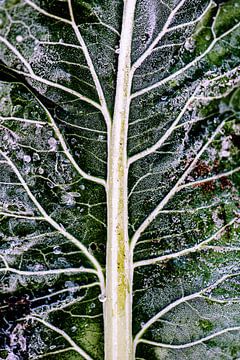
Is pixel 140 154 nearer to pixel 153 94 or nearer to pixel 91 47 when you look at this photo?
pixel 153 94

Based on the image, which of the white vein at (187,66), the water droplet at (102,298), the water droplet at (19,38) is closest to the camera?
the water droplet at (19,38)

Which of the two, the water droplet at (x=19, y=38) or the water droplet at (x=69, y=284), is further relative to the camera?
the water droplet at (x=69, y=284)

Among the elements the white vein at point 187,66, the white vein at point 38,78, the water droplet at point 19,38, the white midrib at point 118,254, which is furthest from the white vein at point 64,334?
the water droplet at point 19,38

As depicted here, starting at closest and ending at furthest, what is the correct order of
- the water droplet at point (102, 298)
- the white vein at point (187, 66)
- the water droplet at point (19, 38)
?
the water droplet at point (19, 38)
the white vein at point (187, 66)
the water droplet at point (102, 298)

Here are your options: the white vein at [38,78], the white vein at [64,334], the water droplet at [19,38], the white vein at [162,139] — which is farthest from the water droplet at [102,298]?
the water droplet at [19,38]

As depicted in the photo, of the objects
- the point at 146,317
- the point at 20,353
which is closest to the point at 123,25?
the point at 146,317

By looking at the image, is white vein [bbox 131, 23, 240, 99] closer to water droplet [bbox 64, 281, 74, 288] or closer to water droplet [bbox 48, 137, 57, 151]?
water droplet [bbox 48, 137, 57, 151]

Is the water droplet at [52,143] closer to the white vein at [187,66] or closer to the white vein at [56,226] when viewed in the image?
the white vein at [56,226]

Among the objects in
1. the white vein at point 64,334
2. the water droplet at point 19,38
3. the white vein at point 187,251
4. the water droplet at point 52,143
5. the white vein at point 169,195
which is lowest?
the white vein at point 64,334

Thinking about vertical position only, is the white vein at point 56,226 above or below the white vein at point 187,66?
below

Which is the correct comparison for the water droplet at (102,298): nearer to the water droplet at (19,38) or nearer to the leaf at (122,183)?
the leaf at (122,183)
